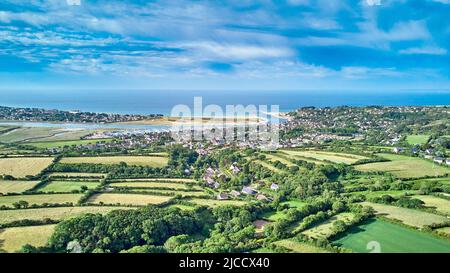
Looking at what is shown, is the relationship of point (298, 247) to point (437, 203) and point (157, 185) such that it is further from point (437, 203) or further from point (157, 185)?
point (157, 185)

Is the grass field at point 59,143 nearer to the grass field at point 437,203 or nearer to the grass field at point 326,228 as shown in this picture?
the grass field at point 326,228

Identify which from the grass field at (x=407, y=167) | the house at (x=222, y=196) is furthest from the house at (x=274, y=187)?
the grass field at (x=407, y=167)

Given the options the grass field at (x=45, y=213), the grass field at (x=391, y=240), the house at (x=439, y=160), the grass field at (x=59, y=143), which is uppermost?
the grass field at (x=59, y=143)

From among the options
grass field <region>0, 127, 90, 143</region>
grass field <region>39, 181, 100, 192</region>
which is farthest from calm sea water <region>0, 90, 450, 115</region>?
grass field <region>39, 181, 100, 192</region>

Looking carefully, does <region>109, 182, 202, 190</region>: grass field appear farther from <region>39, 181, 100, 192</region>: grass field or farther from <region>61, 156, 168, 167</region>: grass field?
<region>61, 156, 168, 167</region>: grass field

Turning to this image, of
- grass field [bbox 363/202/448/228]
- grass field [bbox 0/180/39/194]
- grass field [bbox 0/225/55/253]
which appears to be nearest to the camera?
grass field [bbox 0/225/55/253]

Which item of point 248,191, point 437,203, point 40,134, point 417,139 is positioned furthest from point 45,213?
point 417,139
